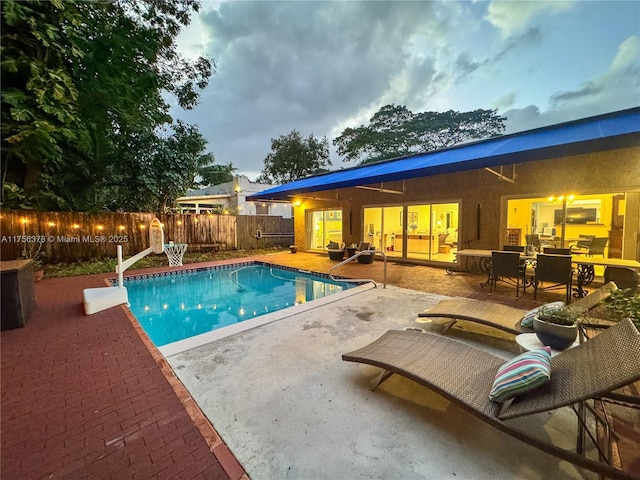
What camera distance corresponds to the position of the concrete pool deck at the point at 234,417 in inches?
70.4

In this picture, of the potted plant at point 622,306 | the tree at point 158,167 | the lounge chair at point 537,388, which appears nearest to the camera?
the lounge chair at point 537,388

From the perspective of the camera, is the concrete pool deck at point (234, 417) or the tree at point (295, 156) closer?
the concrete pool deck at point (234, 417)

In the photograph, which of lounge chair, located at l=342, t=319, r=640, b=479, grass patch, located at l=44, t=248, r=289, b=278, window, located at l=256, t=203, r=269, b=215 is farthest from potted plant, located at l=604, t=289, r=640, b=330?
window, located at l=256, t=203, r=269, b=215

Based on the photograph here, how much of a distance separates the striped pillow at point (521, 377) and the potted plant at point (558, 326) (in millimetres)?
801

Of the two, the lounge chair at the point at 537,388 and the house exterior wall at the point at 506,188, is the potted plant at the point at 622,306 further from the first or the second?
the house exterior wall at the point at 506,188

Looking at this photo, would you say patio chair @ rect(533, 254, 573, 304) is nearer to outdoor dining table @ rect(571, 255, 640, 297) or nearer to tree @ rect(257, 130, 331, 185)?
outdoor dining table @ rect(571, 255, 640, 297)

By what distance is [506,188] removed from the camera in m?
8.05

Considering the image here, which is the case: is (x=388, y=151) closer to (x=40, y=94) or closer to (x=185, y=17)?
(x=185, y=17)

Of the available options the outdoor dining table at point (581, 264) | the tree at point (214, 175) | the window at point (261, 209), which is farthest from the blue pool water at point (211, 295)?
the tree at point (214, 175)

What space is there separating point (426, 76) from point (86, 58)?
16.8 metres

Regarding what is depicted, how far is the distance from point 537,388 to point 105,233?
1306 cm

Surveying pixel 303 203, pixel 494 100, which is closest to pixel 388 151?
pixel 494 100

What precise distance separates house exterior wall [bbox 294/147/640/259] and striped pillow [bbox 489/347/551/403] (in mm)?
6459

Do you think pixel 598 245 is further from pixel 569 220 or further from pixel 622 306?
pixel 622 306
